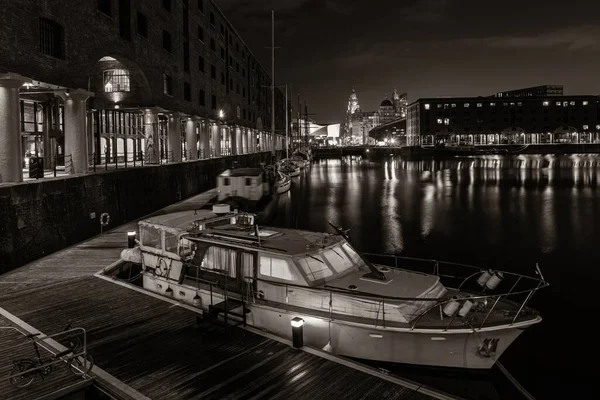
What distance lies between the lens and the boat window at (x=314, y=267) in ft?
42.2

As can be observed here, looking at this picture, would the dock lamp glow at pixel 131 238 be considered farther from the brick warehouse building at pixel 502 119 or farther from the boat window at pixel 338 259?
the brick warehouse building at pixel 502 119

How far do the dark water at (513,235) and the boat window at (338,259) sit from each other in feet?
10.6

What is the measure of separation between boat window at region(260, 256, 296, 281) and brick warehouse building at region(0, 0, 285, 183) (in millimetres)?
13188

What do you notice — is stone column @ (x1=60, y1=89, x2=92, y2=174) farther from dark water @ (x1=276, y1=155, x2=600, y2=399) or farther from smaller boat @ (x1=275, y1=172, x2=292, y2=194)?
smaller boat @ (x1=275, y1=172, x2=292, y2=194)

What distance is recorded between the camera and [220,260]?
1427 cm

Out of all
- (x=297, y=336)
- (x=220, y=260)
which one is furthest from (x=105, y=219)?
(x=297, y=336)

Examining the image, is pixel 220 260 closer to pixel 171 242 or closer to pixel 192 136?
pixel 171 242

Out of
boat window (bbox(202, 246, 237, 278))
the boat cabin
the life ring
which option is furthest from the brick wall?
boat window (bbox(202, 246, 237, 278))

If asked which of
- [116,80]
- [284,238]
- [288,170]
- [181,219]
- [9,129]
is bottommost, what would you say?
[284,238]

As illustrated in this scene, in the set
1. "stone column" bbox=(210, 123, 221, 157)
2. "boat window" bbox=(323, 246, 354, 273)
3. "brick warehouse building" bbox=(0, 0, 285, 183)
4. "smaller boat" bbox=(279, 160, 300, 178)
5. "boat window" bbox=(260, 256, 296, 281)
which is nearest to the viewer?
"boat window" bbox=(260, 256, 296, 281)

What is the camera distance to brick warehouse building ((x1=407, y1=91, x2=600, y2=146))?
186m

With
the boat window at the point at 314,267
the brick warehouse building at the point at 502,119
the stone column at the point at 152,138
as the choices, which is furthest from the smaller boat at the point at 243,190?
the brick warehouse building at the point at 502,119

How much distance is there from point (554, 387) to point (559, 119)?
20261 centimetres

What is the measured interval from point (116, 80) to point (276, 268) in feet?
103
